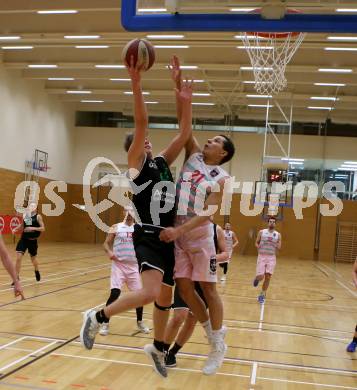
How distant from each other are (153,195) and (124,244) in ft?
12.1

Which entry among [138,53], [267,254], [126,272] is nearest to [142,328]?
[126,272]

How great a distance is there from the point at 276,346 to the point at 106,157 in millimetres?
23361

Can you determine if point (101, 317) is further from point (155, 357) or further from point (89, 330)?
point (155, 357)

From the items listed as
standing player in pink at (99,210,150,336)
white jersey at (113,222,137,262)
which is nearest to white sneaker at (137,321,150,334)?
standing player in pink at (99,210,150,336)

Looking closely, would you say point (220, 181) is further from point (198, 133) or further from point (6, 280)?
point (198, 133)

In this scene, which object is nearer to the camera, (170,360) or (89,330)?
(89,330)

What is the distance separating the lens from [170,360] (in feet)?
20.0

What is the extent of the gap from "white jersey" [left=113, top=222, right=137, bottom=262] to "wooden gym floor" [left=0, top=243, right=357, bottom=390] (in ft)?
3.41

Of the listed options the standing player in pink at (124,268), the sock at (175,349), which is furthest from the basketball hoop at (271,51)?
the sock at (175,349)

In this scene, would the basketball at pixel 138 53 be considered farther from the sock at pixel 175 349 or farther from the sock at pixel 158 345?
the sock at pixel 175 349

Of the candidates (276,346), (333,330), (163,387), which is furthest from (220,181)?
(333,330)

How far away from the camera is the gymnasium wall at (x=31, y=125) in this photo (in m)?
22.2

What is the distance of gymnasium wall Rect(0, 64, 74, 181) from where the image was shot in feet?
72.9

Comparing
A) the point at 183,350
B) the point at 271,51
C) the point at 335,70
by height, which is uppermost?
the point at 335,70
